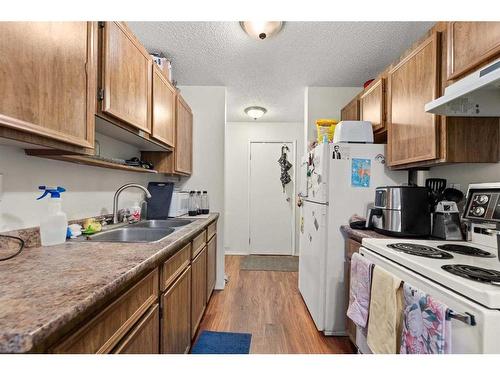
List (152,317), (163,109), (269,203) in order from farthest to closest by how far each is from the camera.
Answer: (269,203), (163,109), (152,317)

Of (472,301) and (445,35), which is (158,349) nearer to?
(472,301)

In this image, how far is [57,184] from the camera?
139 centimetres

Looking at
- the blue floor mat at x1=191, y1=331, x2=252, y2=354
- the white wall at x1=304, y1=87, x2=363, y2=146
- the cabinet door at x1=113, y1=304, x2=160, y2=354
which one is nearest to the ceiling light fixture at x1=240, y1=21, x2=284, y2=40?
the white wall at x1=304, y1=87, x2=363, y2=146

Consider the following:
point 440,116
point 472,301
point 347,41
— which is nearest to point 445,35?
point 440,116

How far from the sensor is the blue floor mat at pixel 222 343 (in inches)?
70.1

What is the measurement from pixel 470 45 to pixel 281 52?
54.3 inches

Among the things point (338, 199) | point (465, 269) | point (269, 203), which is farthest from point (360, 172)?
point (269, 203)

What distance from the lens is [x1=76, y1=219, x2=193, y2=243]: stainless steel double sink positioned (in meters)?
1.54

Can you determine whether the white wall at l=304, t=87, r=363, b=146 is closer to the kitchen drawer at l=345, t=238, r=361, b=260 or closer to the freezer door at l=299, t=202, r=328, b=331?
the freezer door at l=299, t=202, r=328, b=331

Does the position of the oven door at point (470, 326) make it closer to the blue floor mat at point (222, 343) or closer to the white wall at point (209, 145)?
the blue floor mat at point (222, 343)

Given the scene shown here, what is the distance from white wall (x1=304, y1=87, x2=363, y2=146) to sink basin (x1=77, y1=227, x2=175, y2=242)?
77.7 inches

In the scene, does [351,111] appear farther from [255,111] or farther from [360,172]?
[255,111]
